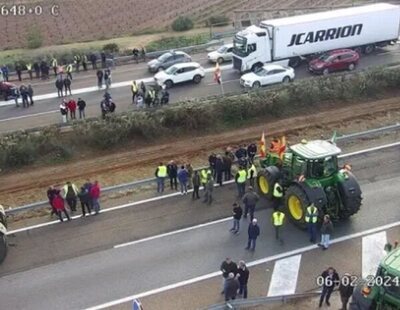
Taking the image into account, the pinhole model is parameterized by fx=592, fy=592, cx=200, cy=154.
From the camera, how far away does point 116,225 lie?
1911cm

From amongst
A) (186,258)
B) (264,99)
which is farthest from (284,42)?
(186,258)

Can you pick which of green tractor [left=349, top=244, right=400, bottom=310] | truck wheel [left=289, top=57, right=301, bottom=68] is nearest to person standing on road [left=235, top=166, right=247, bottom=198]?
green tractor [left=349, top=244, right=400, bottom=310]

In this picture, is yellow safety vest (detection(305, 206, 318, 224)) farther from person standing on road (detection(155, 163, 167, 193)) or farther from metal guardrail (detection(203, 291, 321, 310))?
person standing on road (detection(155, 163, 167, 193))

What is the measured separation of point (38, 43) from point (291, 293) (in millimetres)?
32622

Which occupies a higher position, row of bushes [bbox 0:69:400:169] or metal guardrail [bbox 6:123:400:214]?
row of bushes [bbox 0:69:400:169]

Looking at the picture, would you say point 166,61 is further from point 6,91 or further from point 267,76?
point 6,91

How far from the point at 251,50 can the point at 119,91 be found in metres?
8.04

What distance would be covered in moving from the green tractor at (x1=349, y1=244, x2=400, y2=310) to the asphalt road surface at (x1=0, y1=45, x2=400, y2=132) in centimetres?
1799

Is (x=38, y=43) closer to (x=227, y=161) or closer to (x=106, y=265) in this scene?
(x=227, y=161)

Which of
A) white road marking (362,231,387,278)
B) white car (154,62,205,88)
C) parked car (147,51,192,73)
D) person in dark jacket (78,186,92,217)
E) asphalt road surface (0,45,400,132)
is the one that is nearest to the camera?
white road marking (362,231,387,278)

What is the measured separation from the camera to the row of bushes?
24.2 m

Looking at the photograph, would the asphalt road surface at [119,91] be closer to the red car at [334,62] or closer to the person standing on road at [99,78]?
the person standing on road at [99,78]

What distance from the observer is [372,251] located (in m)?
17.5

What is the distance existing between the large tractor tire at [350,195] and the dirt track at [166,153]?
7.53 metres
